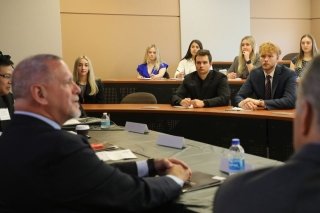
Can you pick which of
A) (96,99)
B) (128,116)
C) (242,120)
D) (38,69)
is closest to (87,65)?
(96,99)

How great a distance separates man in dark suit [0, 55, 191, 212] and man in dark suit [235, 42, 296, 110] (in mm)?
2705

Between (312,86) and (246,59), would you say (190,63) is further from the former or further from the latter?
(312,86)

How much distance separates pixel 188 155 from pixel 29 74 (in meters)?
1.08

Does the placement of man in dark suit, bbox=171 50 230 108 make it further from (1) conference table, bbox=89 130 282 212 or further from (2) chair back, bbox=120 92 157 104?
(1) conference table, bbox=89 130 282 212

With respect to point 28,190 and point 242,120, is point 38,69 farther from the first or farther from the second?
point 242,120

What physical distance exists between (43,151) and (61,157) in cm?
6

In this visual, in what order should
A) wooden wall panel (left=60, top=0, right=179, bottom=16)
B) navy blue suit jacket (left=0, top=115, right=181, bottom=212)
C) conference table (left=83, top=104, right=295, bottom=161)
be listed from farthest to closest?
wooden wall panel (left=60, top=0, right=179, bottom=16)
conference table (left=83, top=104, right=295, bottom=161)
navy blue suit jacket (left=0, top=115, right=181, bottom=212)

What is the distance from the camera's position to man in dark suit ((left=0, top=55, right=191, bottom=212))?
147 centimetres

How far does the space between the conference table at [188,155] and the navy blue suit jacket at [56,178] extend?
0.19 metres

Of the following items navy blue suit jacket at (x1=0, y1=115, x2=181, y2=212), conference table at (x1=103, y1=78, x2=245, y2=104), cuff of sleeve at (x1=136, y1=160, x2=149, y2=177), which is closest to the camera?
navy blue suit jacket at (x1=0, y1=115, x2=181, y2=212)

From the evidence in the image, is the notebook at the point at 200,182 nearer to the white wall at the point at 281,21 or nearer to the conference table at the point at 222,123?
the conference table at the point at 222,123

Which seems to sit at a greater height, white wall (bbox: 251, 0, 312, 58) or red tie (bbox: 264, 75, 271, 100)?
white wall (bbox: 251, 0, 312, 58)

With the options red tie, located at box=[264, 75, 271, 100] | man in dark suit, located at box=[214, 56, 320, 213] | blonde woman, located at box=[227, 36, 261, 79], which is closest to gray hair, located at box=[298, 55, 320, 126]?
man in dark suit, located at box=[214, 56, 320, 213]

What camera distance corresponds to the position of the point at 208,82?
15.8ft
